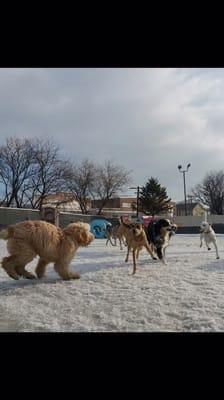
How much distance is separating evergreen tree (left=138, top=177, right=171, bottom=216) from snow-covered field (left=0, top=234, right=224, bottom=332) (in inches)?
1914

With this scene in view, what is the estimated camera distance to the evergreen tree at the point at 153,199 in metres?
56.3

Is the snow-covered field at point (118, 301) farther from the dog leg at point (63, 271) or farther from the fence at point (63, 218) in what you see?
the fence at point (63, 218)

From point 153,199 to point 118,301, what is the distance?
52324mm

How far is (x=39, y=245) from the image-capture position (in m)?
6.36

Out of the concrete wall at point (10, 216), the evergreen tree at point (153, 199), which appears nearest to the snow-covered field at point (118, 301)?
the concrete wall at point (10, 216)

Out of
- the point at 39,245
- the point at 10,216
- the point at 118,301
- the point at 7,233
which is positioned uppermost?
the point at 10,216

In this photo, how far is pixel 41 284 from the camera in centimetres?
625

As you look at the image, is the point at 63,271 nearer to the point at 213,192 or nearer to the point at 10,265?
the point at 10,265

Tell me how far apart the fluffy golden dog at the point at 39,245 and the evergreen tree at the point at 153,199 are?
49588 millimetres

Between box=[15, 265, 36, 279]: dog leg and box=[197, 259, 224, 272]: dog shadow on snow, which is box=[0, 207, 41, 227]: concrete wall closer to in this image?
box=[197, 259, 224, 272]: dog shadow on snow

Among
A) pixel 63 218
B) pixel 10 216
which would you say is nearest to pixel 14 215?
pixel 10 216
